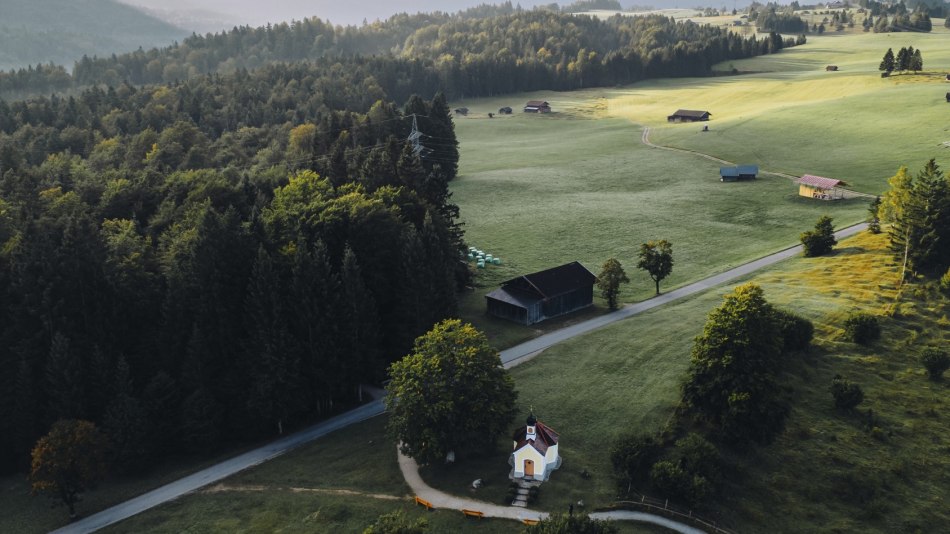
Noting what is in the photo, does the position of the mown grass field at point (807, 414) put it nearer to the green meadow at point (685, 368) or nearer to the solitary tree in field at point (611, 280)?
the green meadow at point (685, 368)

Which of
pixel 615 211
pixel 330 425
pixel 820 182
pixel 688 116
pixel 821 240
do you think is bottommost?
pixel 330 425

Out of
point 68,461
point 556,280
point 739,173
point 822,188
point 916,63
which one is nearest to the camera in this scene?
point 68,461

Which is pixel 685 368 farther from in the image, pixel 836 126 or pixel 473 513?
pixel 836 126

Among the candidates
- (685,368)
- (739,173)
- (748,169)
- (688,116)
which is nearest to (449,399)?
(685,368)

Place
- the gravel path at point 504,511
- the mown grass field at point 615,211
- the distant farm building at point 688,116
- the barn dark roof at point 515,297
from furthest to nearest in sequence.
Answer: the distant farm building at point 688,116 → the mown grass field at point 615,211 → the barn dark roof at point 515,297 → the gravel path at point 504,511

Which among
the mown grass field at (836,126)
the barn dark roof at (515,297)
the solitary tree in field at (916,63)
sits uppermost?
the solitary tree in field at (916,63)

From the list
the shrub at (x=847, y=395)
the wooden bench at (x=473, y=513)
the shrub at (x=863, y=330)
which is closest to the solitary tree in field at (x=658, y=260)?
the shrub at (x=863, y=330)

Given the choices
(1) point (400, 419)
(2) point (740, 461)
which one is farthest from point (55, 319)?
(2) point (740, 461)
